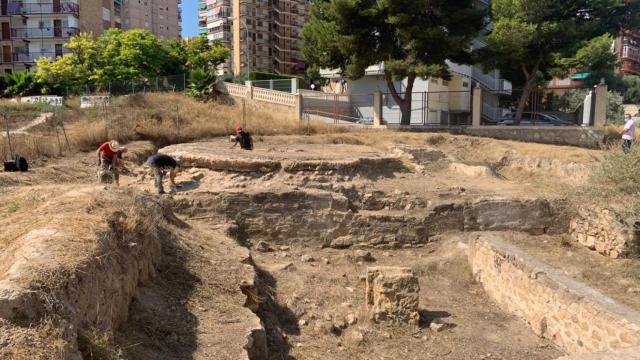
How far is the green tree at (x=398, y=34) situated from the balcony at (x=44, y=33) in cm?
2880

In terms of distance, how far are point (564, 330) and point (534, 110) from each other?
17.5m

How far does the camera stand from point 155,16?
7062 cm

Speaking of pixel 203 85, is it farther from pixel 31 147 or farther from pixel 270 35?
pixel 270 35

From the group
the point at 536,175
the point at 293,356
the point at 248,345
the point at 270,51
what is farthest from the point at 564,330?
the point at 270,51

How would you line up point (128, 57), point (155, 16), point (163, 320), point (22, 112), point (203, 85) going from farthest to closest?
point (155, 16)
point (128, 57)
point (203, 85)
point (22, 112)
point (163, 320)

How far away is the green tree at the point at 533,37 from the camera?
62.5ft

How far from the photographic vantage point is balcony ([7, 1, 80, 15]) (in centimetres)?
3956

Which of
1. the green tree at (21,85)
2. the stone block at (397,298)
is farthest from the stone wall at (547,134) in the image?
the green tree at (21,85)

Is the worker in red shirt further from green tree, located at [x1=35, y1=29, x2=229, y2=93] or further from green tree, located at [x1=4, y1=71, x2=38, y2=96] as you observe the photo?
green tree, located at [x1=4, y1=71, x2=38, y2=96]

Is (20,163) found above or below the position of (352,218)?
above

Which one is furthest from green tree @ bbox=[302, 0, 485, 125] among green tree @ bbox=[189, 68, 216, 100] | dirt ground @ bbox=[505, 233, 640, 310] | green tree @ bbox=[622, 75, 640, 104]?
green tree @ bbox=[622, 75, 640, 104]

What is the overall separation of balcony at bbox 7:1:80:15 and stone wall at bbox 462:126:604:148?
3532cm

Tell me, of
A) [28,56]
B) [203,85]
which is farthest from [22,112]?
[28,56]

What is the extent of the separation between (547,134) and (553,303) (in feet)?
45.9
